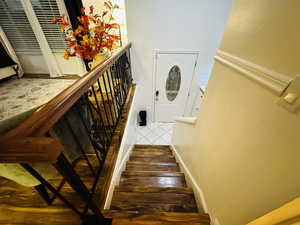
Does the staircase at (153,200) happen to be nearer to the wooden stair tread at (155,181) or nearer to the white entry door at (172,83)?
the wooden stair tread at (155,181)

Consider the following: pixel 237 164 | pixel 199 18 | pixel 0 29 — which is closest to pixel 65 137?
pixel 237 164

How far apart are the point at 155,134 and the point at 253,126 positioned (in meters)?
3.07

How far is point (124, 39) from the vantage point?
10.9ft

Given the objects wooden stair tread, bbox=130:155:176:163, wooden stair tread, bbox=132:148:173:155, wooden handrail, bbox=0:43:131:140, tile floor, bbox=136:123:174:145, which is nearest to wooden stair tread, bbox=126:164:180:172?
wooden stair tread, bbox=130:155:176:163

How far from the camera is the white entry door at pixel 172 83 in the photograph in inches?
111

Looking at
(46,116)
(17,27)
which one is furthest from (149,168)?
(17,27)

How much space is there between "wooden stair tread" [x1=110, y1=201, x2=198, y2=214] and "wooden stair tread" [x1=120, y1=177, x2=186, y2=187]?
39 centimetres

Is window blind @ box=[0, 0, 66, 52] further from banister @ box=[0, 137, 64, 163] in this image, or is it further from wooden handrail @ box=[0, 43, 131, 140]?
banister @ box=[0, 137, 64, 163]

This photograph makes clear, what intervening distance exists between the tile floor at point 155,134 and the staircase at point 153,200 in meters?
1.23

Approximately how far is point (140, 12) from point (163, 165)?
290 cm

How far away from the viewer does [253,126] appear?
64 centimetres

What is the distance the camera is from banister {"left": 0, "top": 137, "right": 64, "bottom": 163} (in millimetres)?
363

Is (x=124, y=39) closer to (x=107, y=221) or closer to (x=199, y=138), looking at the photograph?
(x=199, y=138)

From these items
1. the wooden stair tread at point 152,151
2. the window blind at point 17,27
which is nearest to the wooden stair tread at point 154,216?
the wooden stair tread at point 152,151
